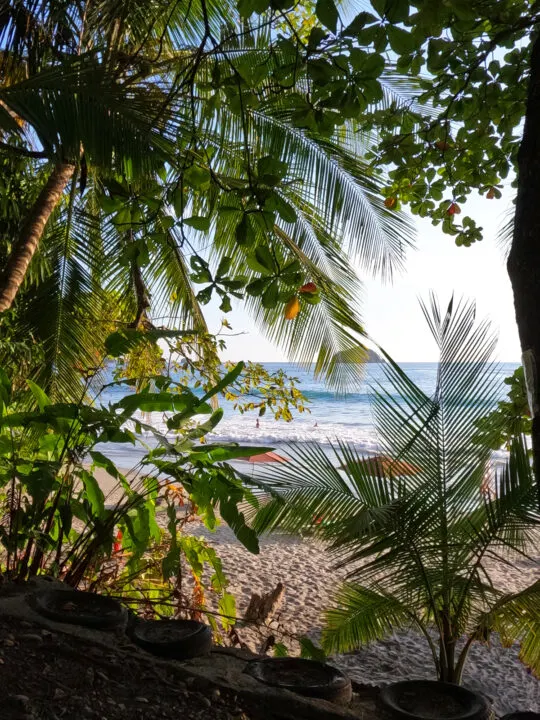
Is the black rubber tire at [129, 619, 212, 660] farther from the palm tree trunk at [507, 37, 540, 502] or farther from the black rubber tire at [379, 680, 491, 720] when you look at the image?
the palm tree trunk at [507, 37, 540, 502]

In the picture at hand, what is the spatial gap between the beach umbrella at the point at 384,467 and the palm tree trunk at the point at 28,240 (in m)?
2.74

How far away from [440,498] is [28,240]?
341 centimetres

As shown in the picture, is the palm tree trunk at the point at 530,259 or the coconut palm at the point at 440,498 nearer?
the palm tree trunk at the point at 530,259

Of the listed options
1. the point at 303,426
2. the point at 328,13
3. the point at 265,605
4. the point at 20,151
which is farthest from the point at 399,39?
the point at 303,426

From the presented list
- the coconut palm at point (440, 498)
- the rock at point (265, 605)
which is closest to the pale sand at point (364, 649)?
the rock at point (265, 605)

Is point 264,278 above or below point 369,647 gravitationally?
above

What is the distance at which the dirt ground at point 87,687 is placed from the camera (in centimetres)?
141

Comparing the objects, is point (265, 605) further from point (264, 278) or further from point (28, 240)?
point (264, 278)

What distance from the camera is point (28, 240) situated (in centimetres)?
484

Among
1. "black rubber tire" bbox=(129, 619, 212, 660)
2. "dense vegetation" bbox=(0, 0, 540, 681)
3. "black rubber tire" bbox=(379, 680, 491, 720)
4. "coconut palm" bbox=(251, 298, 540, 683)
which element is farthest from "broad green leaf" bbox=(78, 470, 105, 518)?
"black rubber tire" bbox=(379, 680, 491, 720)

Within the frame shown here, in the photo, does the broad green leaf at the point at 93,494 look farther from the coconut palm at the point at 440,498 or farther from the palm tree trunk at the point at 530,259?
the palm tree trunk at the point at 530,259

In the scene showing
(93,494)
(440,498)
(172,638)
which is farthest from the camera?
(440,498)

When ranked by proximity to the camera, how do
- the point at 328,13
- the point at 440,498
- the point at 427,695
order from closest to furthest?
the point at 328,13 < the point at 427,695 < the point at 440,498

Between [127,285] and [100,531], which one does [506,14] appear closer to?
[100,531]
